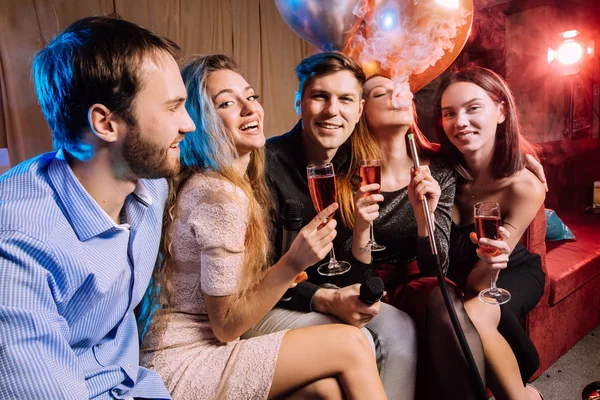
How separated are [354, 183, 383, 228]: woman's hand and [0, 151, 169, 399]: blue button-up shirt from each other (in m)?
0.76

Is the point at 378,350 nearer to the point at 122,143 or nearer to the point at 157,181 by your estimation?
the point at 157,181

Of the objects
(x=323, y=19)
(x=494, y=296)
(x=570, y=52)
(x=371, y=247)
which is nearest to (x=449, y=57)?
→ (x=323, y=19)

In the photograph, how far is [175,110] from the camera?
3.92 feet

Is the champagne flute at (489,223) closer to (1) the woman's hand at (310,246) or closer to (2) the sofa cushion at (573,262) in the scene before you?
(1) the woman's hand at (310,246)

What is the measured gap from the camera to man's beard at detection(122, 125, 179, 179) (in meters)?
1.12

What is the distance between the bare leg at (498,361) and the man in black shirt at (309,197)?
0.26 meters

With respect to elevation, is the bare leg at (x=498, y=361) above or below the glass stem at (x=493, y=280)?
below

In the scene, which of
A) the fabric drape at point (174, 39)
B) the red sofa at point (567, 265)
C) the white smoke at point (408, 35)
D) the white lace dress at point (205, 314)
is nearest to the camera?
the white lace dress at point (205, 314)

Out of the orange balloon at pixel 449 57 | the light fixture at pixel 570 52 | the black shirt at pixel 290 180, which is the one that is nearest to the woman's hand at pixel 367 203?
the black shirt at pixel 290 180

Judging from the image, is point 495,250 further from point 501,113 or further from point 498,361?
point 501,113

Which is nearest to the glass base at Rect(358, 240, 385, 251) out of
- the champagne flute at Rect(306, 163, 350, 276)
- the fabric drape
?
the champagne flute at Rect(306, 163, 350, 276)

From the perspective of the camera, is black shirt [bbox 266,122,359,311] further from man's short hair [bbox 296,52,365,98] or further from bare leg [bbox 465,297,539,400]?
bare leg [bbox 465,297,539,400]

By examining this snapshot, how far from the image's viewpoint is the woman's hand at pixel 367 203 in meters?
1.66

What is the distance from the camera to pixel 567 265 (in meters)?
2.42
